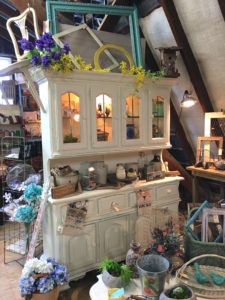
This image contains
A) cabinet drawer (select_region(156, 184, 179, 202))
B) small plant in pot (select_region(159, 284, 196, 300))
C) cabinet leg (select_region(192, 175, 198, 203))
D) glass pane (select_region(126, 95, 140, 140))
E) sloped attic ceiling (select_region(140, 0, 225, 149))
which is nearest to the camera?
small plant in pot (select_region(159, 284, 196, 300))

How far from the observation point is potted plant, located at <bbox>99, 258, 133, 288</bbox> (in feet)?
Result: 5.02

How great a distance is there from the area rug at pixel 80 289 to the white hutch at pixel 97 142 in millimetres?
123

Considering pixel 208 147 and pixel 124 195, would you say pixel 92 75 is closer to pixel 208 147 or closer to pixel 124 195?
pixel 124 195

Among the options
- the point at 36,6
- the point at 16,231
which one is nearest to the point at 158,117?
the point at 36,6

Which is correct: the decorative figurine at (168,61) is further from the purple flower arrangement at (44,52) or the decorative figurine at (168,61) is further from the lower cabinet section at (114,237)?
the lower cabinet section at (114,237)

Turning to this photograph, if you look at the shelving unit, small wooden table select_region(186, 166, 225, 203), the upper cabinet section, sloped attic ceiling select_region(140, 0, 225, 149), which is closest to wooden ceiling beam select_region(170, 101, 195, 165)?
sloped attic ceiling select_region(140, 0, 225, 149)

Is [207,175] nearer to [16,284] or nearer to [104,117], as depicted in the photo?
[104,117]

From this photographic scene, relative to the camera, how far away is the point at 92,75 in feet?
7.75

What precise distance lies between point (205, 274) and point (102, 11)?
2495mm

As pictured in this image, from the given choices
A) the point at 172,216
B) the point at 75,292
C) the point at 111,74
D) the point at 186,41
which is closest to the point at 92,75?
the point at 111,74

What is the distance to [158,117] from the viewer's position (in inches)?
114

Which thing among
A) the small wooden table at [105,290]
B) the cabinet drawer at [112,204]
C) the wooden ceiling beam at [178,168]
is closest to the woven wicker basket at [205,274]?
the small wooden table at [105,290]

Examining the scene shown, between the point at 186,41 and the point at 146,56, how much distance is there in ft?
2.29

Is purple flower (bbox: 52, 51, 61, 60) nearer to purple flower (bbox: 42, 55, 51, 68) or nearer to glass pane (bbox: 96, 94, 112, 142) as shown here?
purple flower (bbox: 42, 55, 51, 68)
